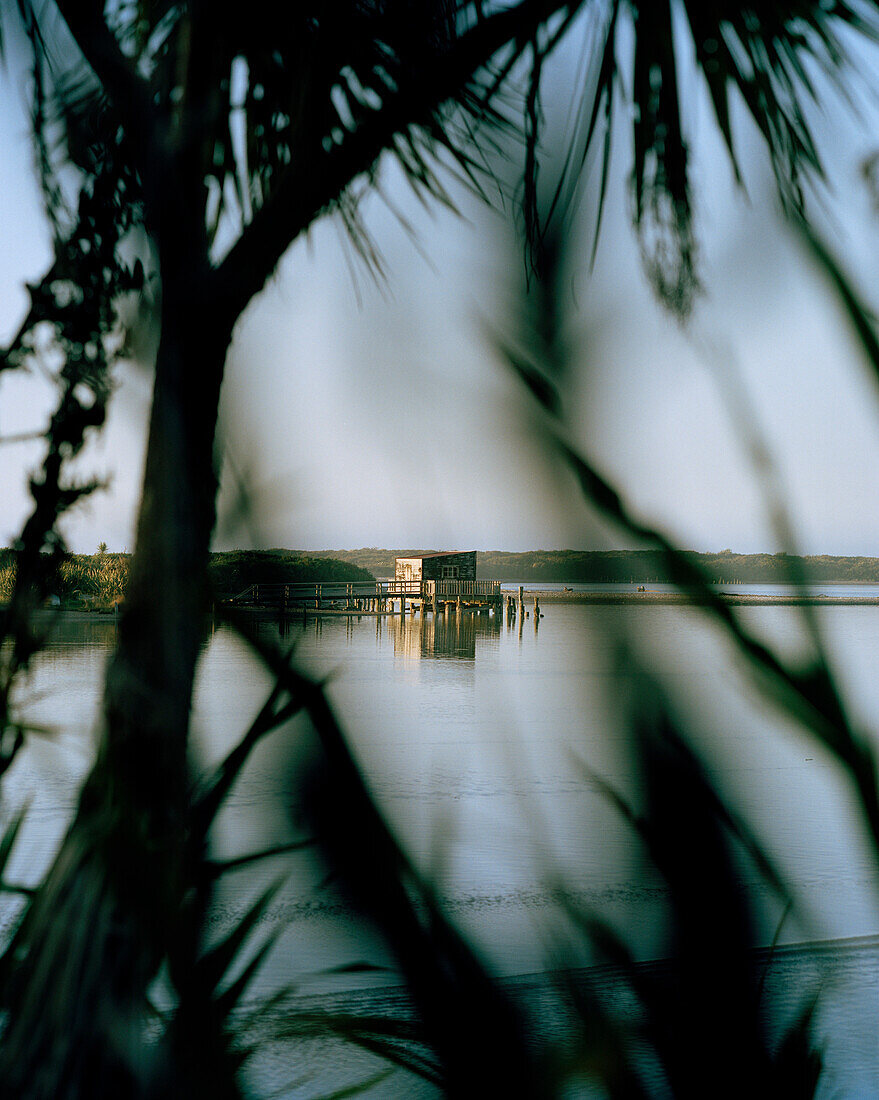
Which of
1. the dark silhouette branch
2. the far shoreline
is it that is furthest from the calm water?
the dark silhouette branch

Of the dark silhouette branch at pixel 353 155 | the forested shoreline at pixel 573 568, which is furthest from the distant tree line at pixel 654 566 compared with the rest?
the dark silhouette branch at pixel 353 155

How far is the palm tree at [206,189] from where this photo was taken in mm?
240

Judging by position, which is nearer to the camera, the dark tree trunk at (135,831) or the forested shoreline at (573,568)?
the forested shoreline at (573,568)

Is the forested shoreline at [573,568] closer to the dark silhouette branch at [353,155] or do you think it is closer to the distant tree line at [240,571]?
the distant tree line at [240,571]

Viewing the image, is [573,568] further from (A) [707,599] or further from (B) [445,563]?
(B) [445,563]

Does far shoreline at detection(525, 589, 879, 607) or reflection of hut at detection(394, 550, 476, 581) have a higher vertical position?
reflection of hut at detection(394, 550, 476, 581)

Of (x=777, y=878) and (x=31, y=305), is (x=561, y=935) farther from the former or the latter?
(x=31, y=305)

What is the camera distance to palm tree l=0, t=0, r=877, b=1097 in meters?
0.24

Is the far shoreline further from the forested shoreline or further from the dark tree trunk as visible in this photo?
the dark tree trunk

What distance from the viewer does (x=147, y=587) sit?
0.35m

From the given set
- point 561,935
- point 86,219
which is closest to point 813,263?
point 561,935

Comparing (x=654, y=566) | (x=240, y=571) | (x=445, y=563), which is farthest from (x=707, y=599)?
(x=445, y=563)

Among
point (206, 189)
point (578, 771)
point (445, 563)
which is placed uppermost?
point (206, 189)

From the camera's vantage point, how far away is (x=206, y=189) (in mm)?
411
